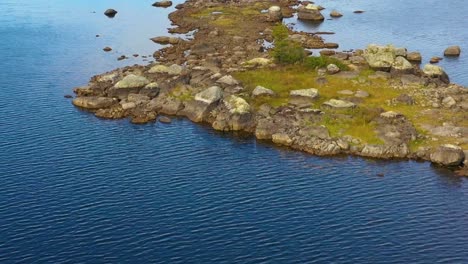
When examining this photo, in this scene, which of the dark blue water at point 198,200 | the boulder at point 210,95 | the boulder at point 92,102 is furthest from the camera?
A: the boulder at point 92,102

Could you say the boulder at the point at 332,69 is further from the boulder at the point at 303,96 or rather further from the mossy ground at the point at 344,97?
the boulder at the point at 303,96

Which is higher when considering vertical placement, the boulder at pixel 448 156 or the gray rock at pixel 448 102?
the gray rock at pixel 448 102

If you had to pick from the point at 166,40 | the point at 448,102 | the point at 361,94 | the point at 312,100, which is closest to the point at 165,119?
the point at 312,100

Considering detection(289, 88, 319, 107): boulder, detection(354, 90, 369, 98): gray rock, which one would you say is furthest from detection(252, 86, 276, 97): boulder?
detection(354, 90, 369, 98): gray rock

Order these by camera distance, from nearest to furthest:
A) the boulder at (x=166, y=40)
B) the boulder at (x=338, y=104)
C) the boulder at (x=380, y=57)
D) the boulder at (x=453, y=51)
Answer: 1. the boulder at (x=338, y=104)
2. the boulder at (x=380, y=57)
3. the boulder at (x=453, y=51)
4. the boulder at (x=166, y=40)

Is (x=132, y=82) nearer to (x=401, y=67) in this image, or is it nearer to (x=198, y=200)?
(x=198, y=200)

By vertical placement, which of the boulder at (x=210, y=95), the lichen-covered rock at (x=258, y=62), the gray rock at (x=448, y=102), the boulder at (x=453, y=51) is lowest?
the boulder at (x=453, y=51)

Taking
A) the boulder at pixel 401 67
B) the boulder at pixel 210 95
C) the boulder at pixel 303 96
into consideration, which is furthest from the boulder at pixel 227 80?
the boulder at pixel 401 67

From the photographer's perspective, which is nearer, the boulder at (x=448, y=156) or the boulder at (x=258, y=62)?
the boulder at (x=448, y=156)

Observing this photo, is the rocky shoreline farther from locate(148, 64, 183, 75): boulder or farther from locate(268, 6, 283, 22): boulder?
locate(268, 6, 283, 22): boulder
